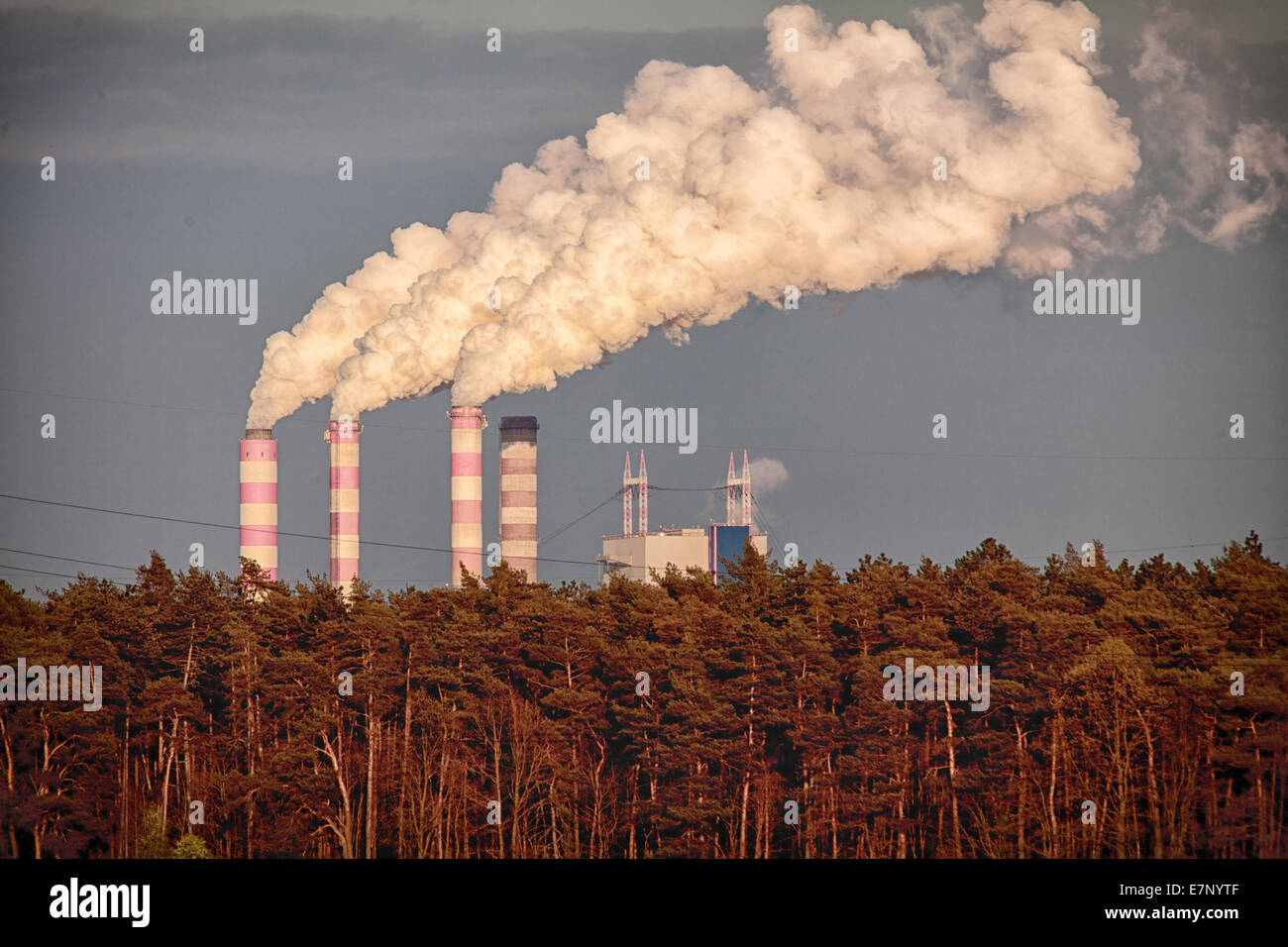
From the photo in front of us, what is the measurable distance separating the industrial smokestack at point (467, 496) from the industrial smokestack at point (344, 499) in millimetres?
4021

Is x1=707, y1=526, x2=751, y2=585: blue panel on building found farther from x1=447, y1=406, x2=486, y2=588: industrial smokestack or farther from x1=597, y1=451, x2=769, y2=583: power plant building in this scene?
x1=447, y1=406, x2=486, y2=588: industrial smokestack

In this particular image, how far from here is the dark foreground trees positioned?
37.5 m

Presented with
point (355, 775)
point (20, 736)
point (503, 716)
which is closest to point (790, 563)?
point (503, 716)

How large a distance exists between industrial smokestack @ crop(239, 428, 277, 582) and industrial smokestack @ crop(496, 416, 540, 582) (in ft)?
26.9
